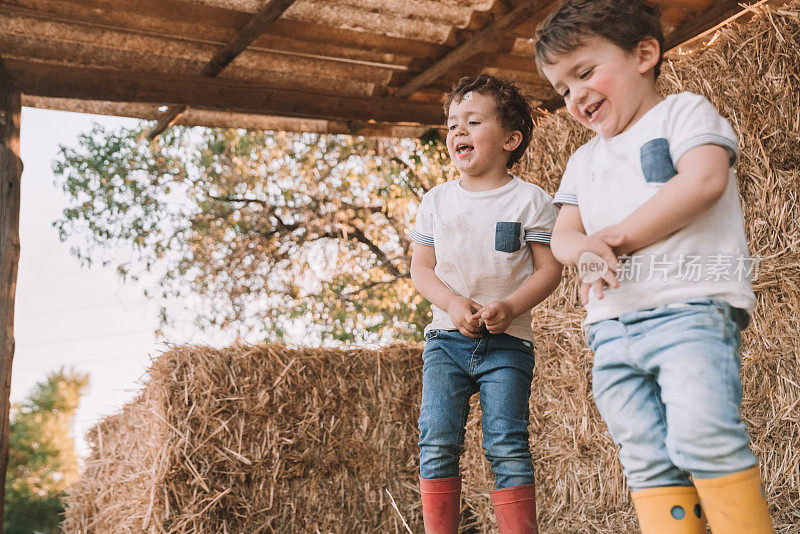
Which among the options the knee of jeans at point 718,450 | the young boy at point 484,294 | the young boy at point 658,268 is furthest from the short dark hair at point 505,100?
the knee of jeans at point 718,450

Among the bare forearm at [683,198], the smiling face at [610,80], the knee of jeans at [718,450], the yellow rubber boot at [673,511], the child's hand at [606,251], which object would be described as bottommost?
the yellow rubber boot at [673,511]

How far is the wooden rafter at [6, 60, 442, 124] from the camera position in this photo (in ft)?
11.9

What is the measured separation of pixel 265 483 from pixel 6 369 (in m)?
1.37

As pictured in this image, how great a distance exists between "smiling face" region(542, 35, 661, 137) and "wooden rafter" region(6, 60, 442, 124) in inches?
115

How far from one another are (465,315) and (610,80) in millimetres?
702

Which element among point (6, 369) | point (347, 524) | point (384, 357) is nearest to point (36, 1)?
point (6, 369)

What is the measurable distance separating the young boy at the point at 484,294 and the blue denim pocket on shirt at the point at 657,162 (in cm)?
56

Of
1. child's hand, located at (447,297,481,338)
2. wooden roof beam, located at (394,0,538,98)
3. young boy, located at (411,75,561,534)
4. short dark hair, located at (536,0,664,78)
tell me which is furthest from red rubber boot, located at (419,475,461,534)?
wooden roof beam, located at (394,0,538,98)

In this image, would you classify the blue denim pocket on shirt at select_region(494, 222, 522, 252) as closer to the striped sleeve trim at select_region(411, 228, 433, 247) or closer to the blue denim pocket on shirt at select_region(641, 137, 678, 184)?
the striped sleeve trim at select_region(411, 228, 433, 247)

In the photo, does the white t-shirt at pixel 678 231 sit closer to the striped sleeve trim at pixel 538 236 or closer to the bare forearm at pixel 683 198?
the bare forearm at pixel 683 198

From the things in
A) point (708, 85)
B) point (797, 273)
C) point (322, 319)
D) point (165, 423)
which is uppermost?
point (322, 319)

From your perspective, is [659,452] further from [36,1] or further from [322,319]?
[322,319]

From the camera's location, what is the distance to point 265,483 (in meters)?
3.15

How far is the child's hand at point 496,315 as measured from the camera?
182 cm
